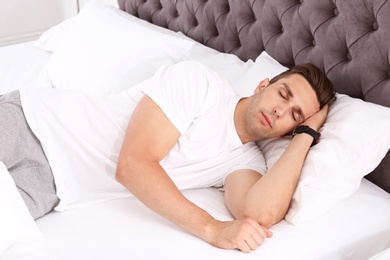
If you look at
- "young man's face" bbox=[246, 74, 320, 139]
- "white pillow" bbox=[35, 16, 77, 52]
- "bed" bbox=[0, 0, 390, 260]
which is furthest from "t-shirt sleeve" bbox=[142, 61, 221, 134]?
"white pillow" bbox=[35, 16, 77, 52]

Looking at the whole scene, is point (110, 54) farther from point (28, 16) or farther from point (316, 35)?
point (28, 16)

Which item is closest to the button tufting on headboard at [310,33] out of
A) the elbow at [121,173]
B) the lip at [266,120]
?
the lip at [266,120]

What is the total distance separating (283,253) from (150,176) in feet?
1.20

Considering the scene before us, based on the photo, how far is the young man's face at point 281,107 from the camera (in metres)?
1.53

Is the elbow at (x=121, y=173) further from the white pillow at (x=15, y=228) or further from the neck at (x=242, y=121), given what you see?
the neck at (x=242, y=121)

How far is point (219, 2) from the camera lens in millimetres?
2188

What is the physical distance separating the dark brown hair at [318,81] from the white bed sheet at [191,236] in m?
0.27

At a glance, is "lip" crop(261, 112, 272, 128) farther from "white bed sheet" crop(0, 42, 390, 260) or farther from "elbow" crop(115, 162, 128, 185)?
"elbow" crop(115, 162, 128, 185)

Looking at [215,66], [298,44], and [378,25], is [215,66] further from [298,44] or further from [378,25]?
[378,25]

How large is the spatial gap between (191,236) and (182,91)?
0.38 m

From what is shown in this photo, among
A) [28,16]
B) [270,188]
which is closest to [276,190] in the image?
[270,188]

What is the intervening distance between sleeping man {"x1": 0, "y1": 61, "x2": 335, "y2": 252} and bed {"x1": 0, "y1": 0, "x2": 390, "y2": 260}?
0.04 m

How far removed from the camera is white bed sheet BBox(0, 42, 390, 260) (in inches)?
52.1

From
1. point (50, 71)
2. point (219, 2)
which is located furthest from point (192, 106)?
point (50, 71)
